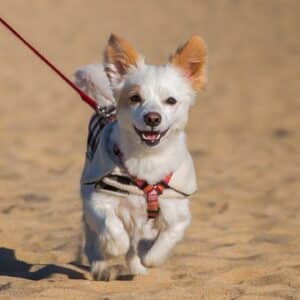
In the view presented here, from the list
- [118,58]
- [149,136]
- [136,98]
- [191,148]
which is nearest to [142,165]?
[149,136]

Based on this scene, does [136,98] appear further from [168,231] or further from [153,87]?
[168,231]

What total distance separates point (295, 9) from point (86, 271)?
15465 millimetres

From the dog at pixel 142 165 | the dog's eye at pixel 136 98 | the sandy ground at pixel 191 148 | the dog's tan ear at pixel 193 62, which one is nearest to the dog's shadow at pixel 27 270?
the sandy ground at pixel 191 148

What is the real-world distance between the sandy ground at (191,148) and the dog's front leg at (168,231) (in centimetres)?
16

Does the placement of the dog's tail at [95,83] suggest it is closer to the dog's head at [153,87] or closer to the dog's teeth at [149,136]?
the dog's head at [153,87]

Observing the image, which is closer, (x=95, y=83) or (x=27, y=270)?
(x=27, y=270)

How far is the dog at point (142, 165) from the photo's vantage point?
454 cm

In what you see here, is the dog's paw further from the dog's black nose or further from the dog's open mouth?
the dog's black nose

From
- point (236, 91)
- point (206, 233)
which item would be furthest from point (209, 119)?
point (206, 233)

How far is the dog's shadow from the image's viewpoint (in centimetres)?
508

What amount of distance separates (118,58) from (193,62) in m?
0.41

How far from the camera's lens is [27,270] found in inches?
207

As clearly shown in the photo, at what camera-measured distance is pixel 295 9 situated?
19781 mm

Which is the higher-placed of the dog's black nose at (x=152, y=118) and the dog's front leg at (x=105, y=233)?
the dog's black nose at (x=152, y=118)
